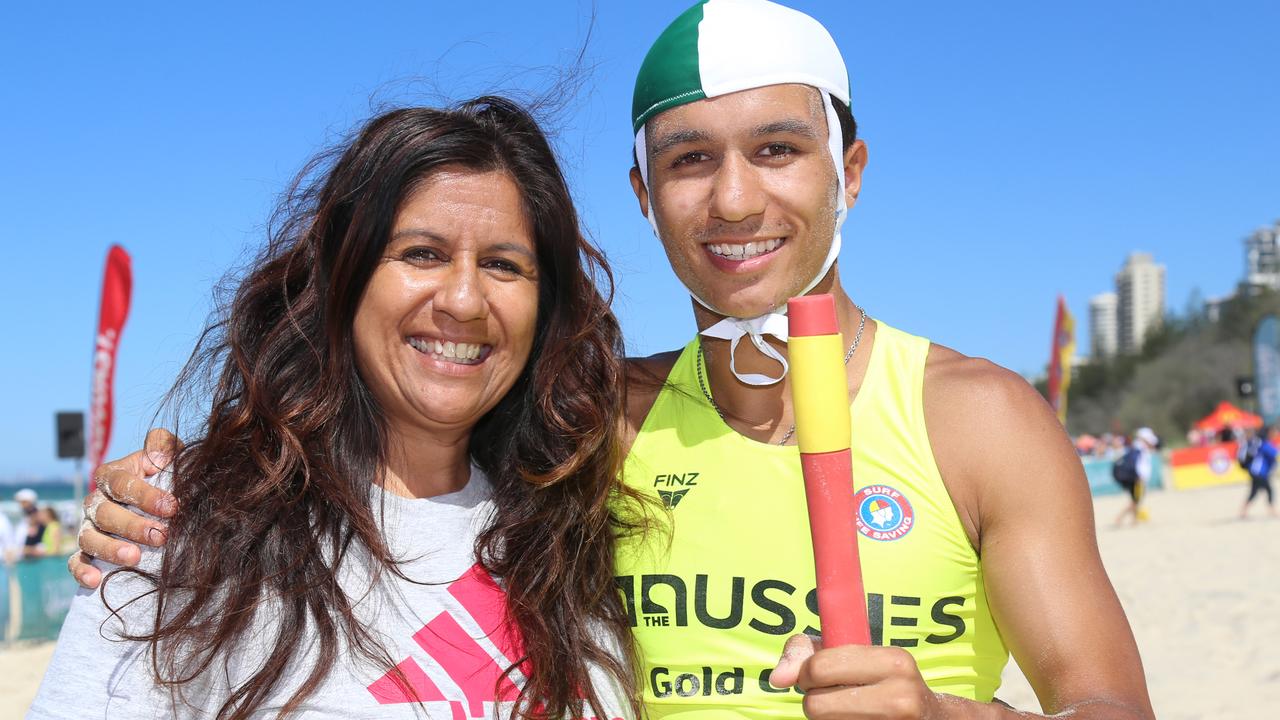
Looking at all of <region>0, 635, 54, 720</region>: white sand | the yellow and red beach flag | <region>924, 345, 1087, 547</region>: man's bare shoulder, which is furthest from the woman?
the yellow and red beach flag

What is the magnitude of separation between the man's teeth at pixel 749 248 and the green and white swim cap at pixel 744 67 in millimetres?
163

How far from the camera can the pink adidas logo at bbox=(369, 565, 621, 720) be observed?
249cm

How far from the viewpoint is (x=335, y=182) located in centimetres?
282

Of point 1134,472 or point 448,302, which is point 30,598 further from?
point 1134,472

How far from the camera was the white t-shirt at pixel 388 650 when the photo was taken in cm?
236

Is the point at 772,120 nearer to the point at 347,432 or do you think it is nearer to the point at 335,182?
the point at 335,182

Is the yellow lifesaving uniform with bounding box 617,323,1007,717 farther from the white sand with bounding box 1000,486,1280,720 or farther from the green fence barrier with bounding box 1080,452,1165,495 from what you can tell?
the green fence barrier with bounding box 1080,452,1165,495

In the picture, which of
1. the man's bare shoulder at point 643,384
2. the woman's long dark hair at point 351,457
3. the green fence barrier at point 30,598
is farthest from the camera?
the green fence barrier at point 30,598

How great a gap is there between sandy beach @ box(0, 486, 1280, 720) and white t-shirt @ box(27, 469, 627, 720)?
1.47m

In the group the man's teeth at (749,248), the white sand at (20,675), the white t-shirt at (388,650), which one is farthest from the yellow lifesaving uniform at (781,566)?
the white sand at (20,675)

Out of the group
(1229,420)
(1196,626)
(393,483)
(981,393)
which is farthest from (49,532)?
(1229,420)

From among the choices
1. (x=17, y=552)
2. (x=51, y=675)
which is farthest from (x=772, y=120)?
(x=17, y=552)

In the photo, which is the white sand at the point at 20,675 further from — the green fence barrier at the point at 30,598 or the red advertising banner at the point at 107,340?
the red advertising banner at the point at 107,340

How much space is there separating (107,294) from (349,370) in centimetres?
1091
